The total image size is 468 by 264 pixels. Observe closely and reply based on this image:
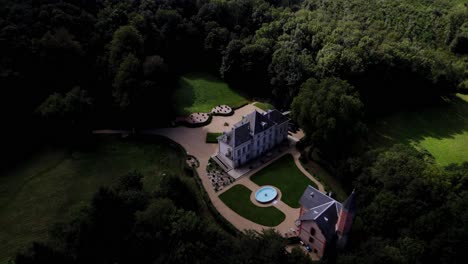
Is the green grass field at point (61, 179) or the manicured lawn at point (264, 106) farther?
the manicured lawn at point (264, 106)

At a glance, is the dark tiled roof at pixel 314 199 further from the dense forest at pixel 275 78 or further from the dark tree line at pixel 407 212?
the dense forest at pixel 275 78

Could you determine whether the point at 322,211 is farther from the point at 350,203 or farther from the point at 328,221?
the point at 350,203

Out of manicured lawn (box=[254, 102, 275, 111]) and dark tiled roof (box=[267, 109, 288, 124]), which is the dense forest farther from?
dark tiled roof (box=[267, 109, 288, 124])

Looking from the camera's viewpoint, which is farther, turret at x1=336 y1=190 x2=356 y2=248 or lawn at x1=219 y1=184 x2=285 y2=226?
lawn at x1=219 y1=184 x2=285 y2=226

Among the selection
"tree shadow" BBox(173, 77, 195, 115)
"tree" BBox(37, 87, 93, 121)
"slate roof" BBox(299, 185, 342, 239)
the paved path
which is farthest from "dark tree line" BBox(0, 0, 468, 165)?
"slate roof" BBox(299, 185, 342, 239)

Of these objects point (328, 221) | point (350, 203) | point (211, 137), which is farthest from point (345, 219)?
point (211, 137)

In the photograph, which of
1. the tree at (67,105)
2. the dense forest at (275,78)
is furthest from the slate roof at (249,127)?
the tree at (67,105)
